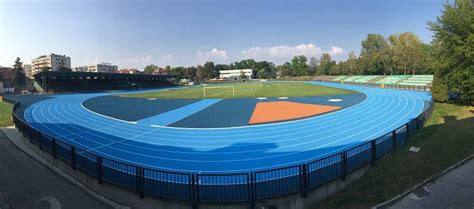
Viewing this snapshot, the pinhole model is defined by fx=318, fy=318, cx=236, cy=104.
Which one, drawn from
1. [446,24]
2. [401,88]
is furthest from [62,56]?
[446,24]

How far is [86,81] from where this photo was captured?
8350cm

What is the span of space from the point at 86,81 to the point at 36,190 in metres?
80.1

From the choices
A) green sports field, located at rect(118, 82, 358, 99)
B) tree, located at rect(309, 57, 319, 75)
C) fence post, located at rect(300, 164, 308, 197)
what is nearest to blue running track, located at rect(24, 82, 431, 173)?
fence post, located at rect(300, 164, 308, 197)

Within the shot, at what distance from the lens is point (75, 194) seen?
10.7 m

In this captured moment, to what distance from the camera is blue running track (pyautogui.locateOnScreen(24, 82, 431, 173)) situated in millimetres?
15262

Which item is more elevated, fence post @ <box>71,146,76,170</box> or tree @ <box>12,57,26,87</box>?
tree @ <box>12,57,26,87</box>

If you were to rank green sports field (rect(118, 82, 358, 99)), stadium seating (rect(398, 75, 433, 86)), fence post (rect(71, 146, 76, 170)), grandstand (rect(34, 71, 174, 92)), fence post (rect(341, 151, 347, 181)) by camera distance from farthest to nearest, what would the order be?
grandstand (rect(34, 71, 174, 92))
stadium seating (rect(398, 75, 433, 86))
green sports field (rect(118, 82, 358, 99))
fence post (rect(71, 146, 76, 170))
fence post (rect(341, 151, 347, 181))

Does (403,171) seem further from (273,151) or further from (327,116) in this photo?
(327,116)

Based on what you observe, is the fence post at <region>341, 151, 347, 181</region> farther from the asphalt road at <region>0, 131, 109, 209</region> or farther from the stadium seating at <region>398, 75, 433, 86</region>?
the stadium seating at <region>398, 75, 433, 86</region>

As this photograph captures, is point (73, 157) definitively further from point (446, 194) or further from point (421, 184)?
point (446, 194)

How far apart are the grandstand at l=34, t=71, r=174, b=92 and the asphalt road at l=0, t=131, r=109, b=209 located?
6749 cm

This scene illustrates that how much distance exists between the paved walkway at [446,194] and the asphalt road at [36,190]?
30.3 feet

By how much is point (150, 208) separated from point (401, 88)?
196ft

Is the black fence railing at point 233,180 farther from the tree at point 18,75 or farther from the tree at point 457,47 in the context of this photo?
the tree at point 18,75
